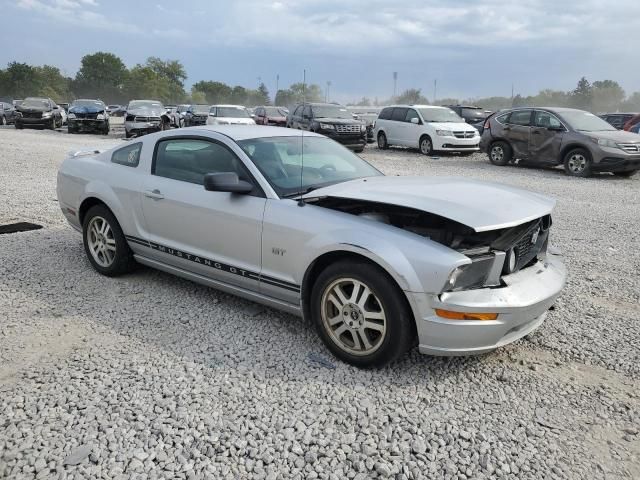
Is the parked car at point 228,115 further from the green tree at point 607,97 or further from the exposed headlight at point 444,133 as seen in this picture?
the green tree at point 607,97

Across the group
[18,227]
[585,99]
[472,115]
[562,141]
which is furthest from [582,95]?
[18,227]

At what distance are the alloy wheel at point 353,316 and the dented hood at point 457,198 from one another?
0.59m

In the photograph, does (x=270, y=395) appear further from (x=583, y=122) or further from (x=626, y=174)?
(x=626, y=174)

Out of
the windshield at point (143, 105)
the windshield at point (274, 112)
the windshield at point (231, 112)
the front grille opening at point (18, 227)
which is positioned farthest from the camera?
the windshield at point (274, 112)

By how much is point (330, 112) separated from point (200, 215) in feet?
52.7

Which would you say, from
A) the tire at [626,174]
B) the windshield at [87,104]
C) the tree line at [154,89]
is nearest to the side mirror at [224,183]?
the tire at [626,174]

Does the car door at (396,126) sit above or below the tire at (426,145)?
above

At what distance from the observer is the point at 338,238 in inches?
135

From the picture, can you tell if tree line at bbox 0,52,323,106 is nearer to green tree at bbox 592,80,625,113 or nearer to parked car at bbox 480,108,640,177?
green tree at bbox 592,80,625,113

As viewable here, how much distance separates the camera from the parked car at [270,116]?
1018 inches

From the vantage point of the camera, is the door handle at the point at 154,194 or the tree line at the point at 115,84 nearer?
the door handle at the point at 154,194

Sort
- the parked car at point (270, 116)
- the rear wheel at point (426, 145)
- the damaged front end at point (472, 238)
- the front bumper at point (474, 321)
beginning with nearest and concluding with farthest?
the front bumper at point (474, 321)
the damaged front end at point (472, 238)
the rear wheel at point (426, 145)
the parked car at point (270, 116)

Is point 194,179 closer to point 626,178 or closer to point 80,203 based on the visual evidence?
point 80,203

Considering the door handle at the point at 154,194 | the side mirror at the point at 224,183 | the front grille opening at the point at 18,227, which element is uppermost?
the side mirror at the point at 224,183
